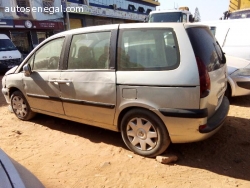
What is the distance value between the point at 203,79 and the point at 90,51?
1612 mm

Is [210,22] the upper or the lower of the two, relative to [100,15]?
lower

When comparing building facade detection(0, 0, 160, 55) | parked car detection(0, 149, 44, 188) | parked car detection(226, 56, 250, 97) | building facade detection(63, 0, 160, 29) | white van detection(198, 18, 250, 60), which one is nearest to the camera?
parked car detection(0, 149, 44, 188)

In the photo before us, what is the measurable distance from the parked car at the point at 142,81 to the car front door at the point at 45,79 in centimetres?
2

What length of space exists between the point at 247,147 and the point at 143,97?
5.66 ft

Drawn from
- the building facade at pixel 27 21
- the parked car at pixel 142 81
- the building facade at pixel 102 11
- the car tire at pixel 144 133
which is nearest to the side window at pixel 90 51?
the parked car at pixel 142 81

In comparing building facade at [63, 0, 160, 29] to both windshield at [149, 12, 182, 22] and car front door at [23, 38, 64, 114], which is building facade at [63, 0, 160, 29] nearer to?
windshield at [149, 12, 182, 22]

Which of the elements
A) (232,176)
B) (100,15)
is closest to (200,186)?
(232,176)

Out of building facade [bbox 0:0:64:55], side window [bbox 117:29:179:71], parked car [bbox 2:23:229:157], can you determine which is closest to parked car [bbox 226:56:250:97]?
parked car [bbox 2:23:229:157]

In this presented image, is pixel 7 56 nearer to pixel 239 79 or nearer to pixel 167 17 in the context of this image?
pixel 167 17

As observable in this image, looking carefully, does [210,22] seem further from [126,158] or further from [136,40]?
[126,158]

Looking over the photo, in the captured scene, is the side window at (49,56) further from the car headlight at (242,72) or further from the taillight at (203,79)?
the car headlight at (242,72)

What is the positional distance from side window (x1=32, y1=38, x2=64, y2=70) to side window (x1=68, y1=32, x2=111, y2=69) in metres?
0.31

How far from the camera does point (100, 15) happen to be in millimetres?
29078

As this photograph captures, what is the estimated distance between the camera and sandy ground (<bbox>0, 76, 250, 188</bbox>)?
2432 mm
